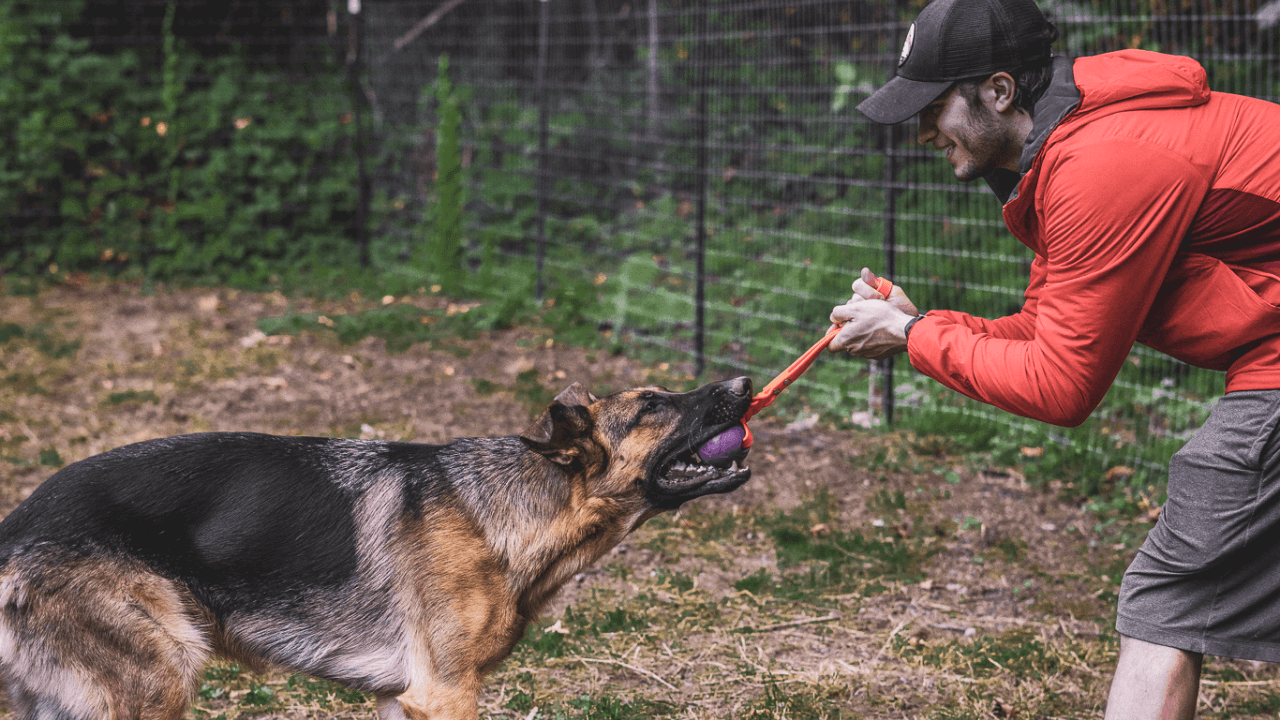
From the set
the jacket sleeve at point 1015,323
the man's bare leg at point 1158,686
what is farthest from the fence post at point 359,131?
the man's bare leg at point 1158,686

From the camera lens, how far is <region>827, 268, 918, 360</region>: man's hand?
2.83 meters

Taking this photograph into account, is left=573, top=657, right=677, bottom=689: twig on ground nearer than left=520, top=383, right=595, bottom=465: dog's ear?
No

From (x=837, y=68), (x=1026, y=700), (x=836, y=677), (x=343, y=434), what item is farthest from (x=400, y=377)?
(x=1026, y=700)

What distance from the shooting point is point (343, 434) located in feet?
21.5

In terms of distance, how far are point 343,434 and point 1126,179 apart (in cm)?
544

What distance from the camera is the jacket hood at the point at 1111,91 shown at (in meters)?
2.31

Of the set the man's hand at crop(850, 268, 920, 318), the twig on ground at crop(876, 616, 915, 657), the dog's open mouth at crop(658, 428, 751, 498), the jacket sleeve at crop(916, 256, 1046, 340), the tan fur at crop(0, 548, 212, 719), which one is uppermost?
the man's hand at crop(850, 268, 920, 318)

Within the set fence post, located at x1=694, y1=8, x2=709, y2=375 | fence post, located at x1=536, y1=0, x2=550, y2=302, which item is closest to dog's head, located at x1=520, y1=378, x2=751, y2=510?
fence post, located at x1=694, y1=8, x2=709, y2=375

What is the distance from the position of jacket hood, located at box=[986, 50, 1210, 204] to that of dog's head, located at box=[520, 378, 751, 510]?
125cm

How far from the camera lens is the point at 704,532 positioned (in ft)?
18.0

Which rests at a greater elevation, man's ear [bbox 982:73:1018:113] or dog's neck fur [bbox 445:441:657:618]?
man's ear [bbox 982:73:1018:113]

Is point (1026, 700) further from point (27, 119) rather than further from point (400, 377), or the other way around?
point (27, 119)

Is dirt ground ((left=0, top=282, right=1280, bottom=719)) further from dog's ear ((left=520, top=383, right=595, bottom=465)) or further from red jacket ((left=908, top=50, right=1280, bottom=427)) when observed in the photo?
red jacket ((left=908, top=50, right=1280, bottom=427))

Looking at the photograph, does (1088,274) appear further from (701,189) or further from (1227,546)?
(701,189)
